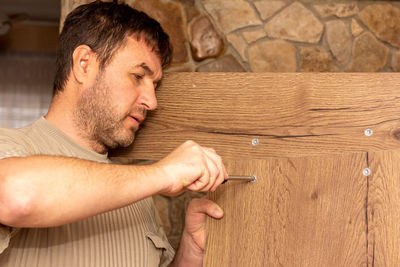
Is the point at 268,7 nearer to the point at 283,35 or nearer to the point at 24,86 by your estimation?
the point at 283,35

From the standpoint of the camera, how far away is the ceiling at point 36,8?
104 inches

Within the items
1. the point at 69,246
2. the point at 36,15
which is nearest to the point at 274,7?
the point at 36,15

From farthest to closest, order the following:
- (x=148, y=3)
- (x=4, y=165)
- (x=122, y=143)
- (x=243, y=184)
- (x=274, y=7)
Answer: (x=274, y=7)
(x=148, y=3)
(x=122, y=143)
(x=243, y=184)
(x=4, y=165)

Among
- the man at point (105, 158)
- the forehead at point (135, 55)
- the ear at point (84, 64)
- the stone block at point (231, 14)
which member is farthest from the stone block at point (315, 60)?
the ear at point (84, 64)

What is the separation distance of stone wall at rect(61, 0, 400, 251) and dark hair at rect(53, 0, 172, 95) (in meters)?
1.41

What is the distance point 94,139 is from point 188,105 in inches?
11.0

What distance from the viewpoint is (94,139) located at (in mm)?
1241

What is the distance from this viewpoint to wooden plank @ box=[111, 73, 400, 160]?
1.05 m

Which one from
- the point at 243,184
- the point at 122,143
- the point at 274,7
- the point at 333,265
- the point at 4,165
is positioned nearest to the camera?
the point at 4,165

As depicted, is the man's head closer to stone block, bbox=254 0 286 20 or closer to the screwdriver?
the screwdriver

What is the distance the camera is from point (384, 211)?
0.98 metres

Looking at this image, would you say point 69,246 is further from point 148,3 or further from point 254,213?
point 148,3

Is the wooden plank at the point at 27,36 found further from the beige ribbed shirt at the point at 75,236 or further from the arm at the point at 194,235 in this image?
the arm at the point at 194,235

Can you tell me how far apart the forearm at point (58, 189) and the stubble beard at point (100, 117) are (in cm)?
35
